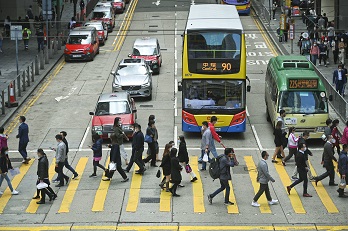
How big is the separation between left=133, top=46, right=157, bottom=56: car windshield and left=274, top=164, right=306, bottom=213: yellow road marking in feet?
61.7

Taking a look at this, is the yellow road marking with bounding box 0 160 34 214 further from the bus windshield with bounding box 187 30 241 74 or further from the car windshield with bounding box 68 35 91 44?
the car windshield with bounding box 68 35 91 44

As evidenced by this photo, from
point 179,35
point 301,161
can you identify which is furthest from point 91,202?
point 179,35

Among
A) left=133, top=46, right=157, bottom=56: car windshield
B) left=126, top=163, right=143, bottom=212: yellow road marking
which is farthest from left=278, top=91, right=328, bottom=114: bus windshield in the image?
left=133, top=46, right=157, bottom=56: car windshield

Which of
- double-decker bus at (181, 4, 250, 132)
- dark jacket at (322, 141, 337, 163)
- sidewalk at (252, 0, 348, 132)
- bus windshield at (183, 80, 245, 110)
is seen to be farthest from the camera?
sidewalk at (252, 0, 348, 132)

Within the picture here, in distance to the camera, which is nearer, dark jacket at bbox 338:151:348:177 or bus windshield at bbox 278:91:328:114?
dark jacket at bbox 338:151:348:177

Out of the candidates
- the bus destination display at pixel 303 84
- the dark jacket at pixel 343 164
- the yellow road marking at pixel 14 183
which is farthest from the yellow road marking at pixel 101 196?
the bus destination display at pixel 303 84

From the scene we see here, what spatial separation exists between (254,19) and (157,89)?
2310 centimetres

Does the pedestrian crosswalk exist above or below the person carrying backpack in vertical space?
below

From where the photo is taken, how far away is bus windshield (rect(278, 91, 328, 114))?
32469 millimetres

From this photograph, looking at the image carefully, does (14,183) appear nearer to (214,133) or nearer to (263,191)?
(214,133)

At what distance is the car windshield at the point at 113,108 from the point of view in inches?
1331

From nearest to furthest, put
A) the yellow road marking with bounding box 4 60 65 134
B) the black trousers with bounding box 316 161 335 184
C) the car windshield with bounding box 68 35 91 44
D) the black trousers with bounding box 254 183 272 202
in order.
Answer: the black trousers with bounding box 254 183 272 202 → the black trousers with bounding box 316 161 335 184 → the yellow road marking with bounding box 4 60 65 134 → the car windshield with bounding box 68 35 91 44

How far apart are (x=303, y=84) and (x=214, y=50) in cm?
351

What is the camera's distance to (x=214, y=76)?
1296 inches
